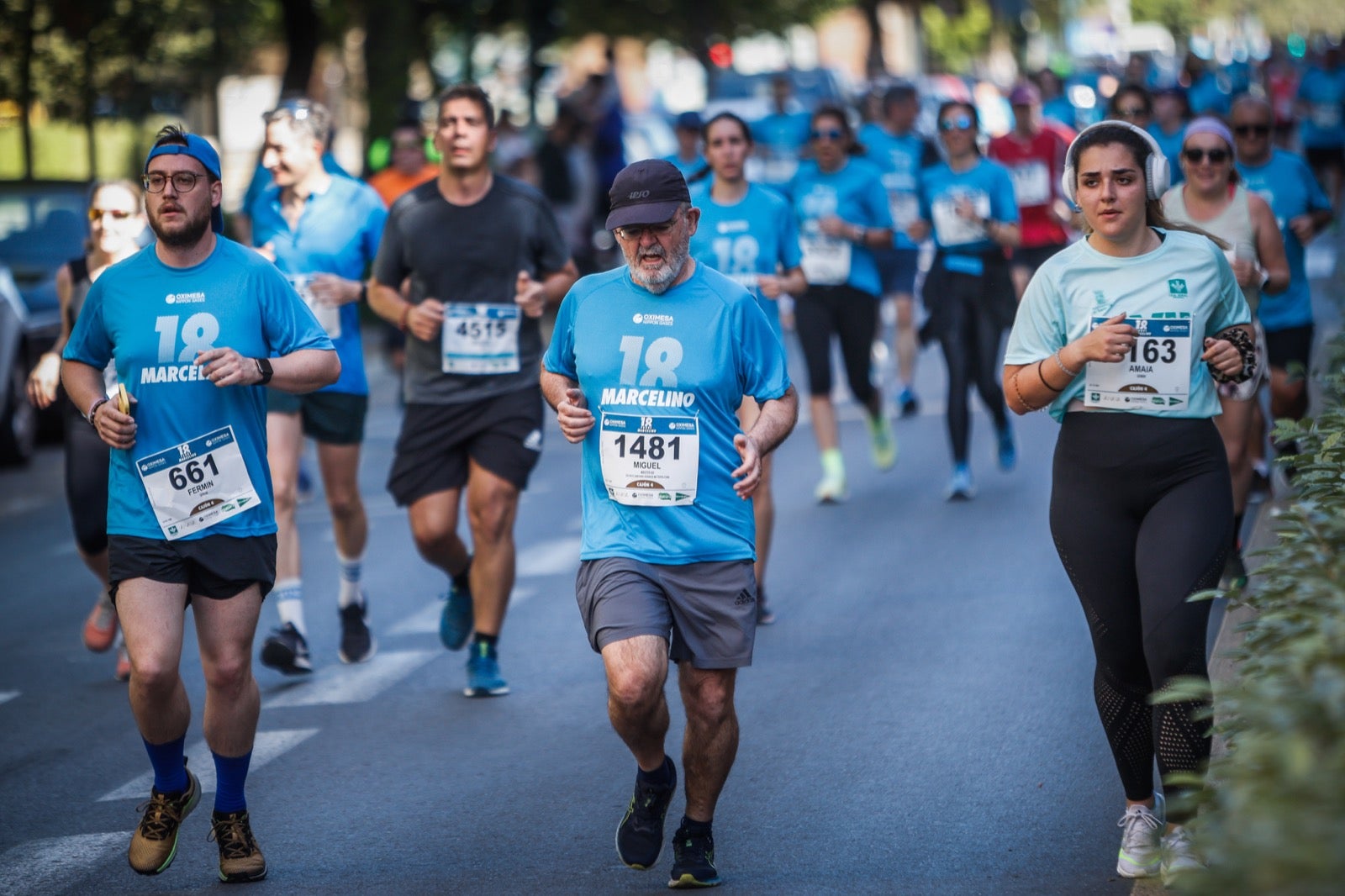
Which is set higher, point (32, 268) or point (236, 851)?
point (32, 268)

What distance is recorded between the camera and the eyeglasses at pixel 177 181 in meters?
5.52

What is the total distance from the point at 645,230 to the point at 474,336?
8.47 ft

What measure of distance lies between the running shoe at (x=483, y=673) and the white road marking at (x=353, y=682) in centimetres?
42

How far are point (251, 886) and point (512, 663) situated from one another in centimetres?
289

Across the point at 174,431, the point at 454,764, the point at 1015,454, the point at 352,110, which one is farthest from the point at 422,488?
the point at 352,110

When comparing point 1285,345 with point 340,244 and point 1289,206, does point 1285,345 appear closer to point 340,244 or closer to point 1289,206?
point 1289,206

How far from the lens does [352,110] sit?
53.0 m

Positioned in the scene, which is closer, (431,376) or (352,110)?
(431,376)

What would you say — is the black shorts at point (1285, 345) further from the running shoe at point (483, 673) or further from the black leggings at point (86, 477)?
the black leggings at point (86, 477)

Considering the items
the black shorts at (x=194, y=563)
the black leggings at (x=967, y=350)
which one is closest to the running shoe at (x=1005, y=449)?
the black leggings at (x=967, y=350)

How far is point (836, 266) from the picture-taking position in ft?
37.6

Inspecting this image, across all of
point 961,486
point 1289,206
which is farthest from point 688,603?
point 961,486

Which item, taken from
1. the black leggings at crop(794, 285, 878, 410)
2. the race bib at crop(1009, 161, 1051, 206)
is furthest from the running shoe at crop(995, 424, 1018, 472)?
the race bib at crop(1009, 161, 1051, 206)

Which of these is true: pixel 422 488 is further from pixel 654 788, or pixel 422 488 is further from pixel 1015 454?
pixel 1015 454
